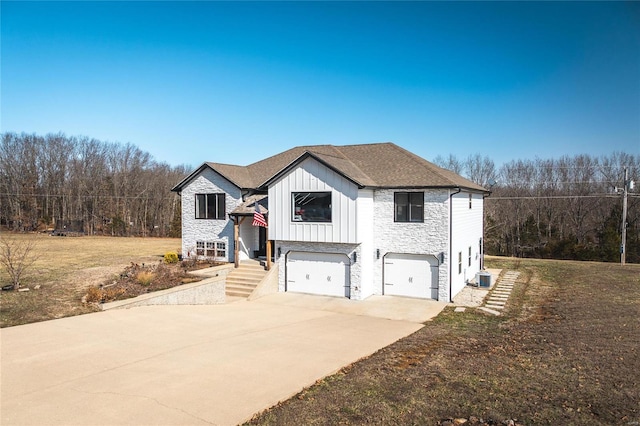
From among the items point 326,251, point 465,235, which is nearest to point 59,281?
point 326,251

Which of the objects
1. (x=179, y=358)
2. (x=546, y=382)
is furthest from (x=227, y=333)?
(x=546, y=382)

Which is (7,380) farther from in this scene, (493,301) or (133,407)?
(493,301)

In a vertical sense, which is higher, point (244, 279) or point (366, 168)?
point (366, 168)

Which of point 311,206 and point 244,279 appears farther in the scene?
point 244,279

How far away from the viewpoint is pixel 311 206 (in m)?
18.4

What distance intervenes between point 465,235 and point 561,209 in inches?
1330

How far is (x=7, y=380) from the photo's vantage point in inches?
332

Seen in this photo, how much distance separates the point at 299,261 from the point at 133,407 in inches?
487

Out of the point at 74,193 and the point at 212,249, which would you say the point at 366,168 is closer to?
the point at 212,249

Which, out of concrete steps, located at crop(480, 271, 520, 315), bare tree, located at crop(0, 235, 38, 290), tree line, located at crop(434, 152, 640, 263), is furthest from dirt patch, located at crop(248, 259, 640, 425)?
tree line, located at crop(434, 152, 640, 263)

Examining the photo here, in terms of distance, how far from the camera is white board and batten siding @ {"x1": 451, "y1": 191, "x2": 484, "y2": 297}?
18.3 meters

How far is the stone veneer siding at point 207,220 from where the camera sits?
2292 centimetres

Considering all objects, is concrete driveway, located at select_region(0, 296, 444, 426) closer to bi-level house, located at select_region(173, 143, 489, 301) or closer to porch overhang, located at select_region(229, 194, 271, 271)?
bi-level house, located at select_region(173, 143, 489, 301)

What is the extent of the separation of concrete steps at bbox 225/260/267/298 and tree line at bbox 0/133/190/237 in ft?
97.4
